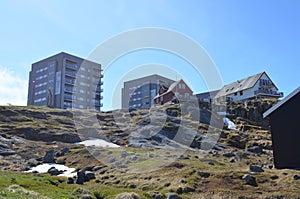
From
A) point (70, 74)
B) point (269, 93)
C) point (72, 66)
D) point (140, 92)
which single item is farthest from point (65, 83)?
point (269, 93)

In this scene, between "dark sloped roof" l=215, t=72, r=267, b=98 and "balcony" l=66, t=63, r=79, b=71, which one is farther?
"balcony" l=66, t=63, r=79, b=71

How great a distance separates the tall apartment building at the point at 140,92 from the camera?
144625 millimetres

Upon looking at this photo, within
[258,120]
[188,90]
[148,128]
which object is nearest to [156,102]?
[188,90]

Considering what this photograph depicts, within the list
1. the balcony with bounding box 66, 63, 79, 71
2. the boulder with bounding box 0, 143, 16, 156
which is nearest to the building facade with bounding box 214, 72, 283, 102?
the balcony with bounding box 66, 63, 79, 71

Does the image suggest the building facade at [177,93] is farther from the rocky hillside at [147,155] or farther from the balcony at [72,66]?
the balcony at [72,66]

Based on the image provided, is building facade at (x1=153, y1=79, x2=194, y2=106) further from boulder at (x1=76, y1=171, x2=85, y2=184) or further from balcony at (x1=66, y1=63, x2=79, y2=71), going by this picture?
boulder at (x1=76, y1=171, x2=85, y2=184)

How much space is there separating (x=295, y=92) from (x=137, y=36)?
15.4 metres

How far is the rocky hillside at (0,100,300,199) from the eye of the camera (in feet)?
69.2

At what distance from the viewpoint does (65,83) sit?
4739 inches

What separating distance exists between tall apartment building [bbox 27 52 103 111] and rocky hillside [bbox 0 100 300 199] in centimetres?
3532

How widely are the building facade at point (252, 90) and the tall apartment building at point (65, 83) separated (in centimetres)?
5079

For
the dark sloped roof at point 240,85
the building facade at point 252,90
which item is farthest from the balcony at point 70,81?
the dark sloped roof at point 240,85

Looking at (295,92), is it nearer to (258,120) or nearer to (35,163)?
(35,163)

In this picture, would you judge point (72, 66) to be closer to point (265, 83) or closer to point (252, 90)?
point (252, 90)
